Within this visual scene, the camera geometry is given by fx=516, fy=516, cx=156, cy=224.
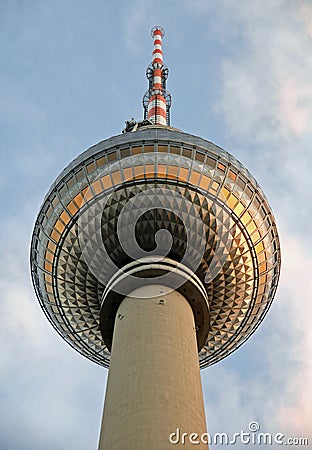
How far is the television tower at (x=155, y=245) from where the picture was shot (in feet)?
59.9

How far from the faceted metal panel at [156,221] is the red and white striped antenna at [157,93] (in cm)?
940

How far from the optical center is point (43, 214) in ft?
70.4

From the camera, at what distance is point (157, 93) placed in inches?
1283

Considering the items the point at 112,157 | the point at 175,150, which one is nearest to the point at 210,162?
the point at 175,150

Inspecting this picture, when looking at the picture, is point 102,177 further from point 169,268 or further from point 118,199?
point 169,268

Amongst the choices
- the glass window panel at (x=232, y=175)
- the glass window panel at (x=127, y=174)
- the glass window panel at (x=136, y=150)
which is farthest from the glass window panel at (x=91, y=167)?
the glass window panel at (x=232, y=175)

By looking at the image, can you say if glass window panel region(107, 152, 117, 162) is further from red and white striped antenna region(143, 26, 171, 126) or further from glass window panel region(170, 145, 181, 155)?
red and white striped antenna region(143, 26, 171, 126)

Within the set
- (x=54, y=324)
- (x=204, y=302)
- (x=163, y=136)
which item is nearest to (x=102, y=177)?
(x=163, y=136)

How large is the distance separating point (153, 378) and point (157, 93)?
21.4m

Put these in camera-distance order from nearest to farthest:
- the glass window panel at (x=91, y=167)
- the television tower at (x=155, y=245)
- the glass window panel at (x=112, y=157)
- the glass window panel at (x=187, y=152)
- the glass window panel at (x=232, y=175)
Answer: the television tower at (x=155, y=245) → the glass window panel at (x=187, y=152) → the glass window panel at (x=112, y=157) → the glass window panel at (x=91, y=167) → the glass window panel at (x=232, y=175)

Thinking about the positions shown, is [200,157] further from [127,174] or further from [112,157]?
[112,157]

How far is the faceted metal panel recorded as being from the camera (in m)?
19.6

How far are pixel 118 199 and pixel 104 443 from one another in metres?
8.69

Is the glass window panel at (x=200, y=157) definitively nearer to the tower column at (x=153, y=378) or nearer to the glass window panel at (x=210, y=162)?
the glass window panel at (x=210, y=162)
